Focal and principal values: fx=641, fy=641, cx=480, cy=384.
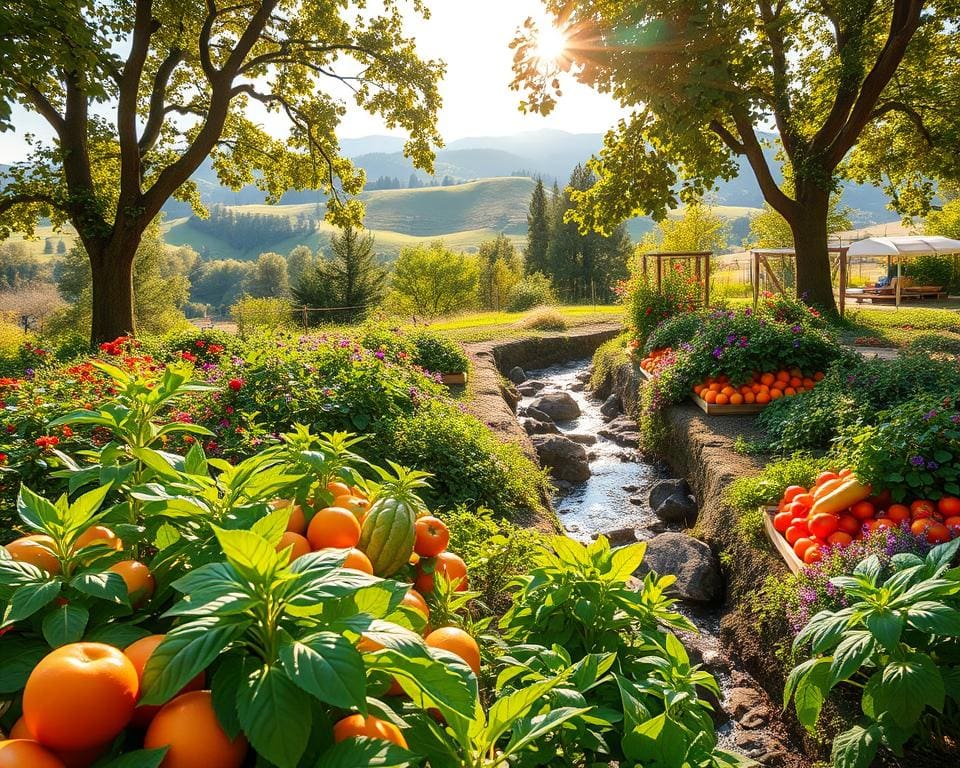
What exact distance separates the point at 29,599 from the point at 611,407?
12.2 m

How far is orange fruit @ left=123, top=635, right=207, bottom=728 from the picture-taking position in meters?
1.01

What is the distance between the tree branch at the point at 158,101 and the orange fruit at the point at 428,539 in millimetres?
16051

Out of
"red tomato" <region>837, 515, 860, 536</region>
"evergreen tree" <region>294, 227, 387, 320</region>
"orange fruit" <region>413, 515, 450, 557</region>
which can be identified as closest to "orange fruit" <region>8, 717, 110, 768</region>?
"orange fruit" <region>413, 515, 450, 557</region>

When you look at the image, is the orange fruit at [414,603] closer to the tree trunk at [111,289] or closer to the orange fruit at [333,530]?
the orange fruit at [333,530]

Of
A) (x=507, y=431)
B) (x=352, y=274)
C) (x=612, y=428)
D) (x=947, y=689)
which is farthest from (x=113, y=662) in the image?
(x=352, y=274)

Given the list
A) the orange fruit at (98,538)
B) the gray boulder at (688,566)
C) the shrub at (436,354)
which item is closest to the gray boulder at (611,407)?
the shrub at (436,354)

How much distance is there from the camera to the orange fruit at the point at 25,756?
83 cm

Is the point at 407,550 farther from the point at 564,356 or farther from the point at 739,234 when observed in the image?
the point at 739,234

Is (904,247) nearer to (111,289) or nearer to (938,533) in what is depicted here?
(938,533)

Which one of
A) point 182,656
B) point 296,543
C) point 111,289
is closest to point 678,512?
point 296,543

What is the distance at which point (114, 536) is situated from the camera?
54.3 inches

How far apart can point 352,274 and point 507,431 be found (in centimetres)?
2868

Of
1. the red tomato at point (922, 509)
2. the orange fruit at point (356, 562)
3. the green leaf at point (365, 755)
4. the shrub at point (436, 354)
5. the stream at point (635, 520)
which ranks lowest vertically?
the stream at point (635, 520)

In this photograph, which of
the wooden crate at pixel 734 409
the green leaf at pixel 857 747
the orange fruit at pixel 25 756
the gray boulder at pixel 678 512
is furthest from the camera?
the wooden crate at pixel 734 409
